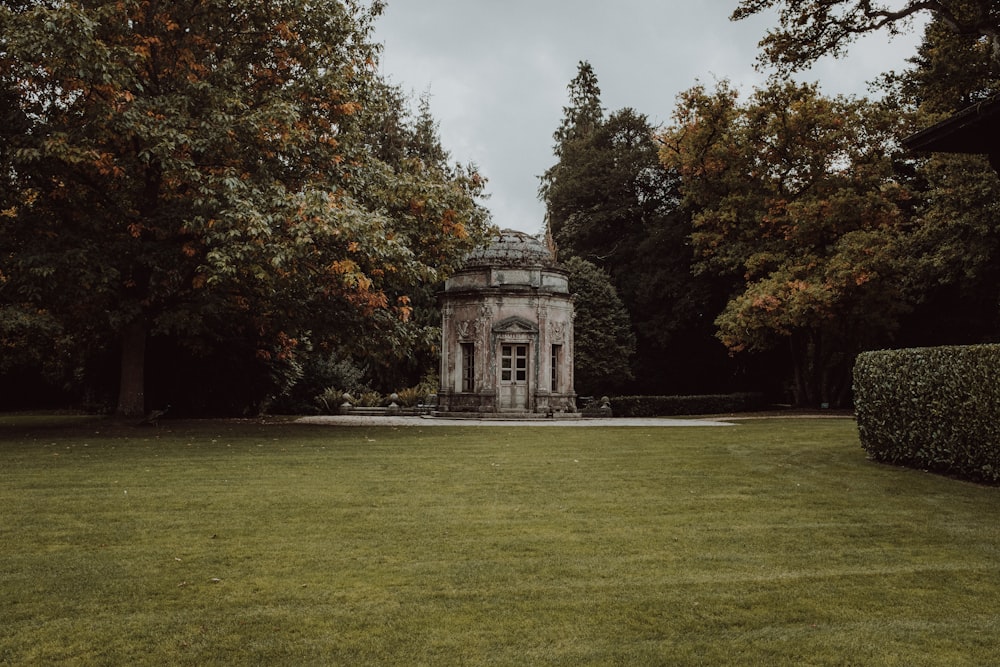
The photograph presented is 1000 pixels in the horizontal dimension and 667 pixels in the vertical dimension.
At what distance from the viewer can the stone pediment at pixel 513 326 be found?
2823 centimetres

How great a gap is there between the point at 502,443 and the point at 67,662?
39.7 feet

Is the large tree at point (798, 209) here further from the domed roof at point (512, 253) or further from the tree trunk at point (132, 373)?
the tree trunk at point (132, 373)

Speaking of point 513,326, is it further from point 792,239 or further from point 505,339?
point 792,239

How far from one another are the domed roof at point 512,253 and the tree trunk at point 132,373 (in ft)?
38.5

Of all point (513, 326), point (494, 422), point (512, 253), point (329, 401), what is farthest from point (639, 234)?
point (494, 422)

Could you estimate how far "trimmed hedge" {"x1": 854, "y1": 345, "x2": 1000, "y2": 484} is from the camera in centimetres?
1081

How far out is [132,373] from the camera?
19.7m

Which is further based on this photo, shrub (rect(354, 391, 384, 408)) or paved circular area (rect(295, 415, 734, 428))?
shrub (rect(354, 391, 384, 408))

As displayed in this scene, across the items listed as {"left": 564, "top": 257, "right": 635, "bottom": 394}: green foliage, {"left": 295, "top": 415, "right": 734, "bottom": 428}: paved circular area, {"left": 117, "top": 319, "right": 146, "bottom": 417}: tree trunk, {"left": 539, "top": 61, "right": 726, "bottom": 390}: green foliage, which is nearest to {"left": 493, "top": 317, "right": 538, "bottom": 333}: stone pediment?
{"left": 295, "top": 415, "right": 734, "bottom": 428}: paved circular area

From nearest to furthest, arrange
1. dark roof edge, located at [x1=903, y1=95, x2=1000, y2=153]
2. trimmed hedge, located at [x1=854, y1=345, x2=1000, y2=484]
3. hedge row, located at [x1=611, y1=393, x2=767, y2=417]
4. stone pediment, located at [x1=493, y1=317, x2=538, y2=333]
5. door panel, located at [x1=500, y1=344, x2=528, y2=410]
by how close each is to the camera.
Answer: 1. dark roof edge, located at [x1=903, y1=95, x2=1000, y2=153]
2. trimmed hedge, located at [x1=854, y1=345, x2=1000, y2=484]
3. stone pediment, located at [x1=493, y1=317, x2=538, y2=333]
4. door panel, located at [x1=500, y1=344, x2=528, y2=410]
5. hedge row, located at [x1=611, y1=393, x2=767, y2=417]

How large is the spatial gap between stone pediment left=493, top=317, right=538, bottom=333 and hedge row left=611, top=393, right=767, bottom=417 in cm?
730

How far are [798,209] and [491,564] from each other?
27789 millimetres

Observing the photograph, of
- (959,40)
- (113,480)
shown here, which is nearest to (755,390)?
(959,40)

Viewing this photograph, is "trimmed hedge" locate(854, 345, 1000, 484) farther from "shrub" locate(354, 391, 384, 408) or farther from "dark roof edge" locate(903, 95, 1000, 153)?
"shrub" locate(354, 391, 384, 408)
